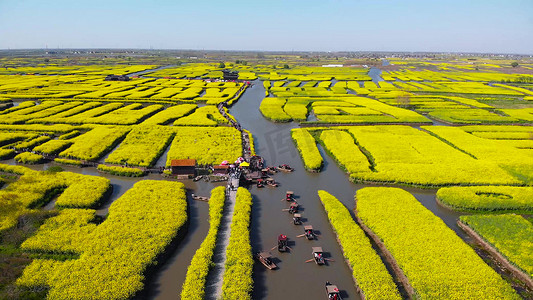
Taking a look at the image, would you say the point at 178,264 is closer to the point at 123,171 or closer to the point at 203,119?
the point at 123,171

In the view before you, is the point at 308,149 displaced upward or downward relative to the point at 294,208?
upward

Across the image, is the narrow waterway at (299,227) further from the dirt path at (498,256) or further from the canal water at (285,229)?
the dirt path at (498,256)

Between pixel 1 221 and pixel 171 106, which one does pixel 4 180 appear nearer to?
pixel 1 221

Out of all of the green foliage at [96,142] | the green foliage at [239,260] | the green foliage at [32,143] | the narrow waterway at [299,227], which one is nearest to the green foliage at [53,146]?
the green foliage at [96,142]

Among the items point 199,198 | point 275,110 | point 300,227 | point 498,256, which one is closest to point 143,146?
point 199,198

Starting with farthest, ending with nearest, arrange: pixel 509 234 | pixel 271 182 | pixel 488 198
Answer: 1. pixel 271 182
2. pixel 488 198
3. pixel 509 234

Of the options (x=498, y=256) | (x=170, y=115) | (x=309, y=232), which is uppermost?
(x=170, y=115)

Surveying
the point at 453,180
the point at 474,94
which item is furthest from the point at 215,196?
the point at 474,94
